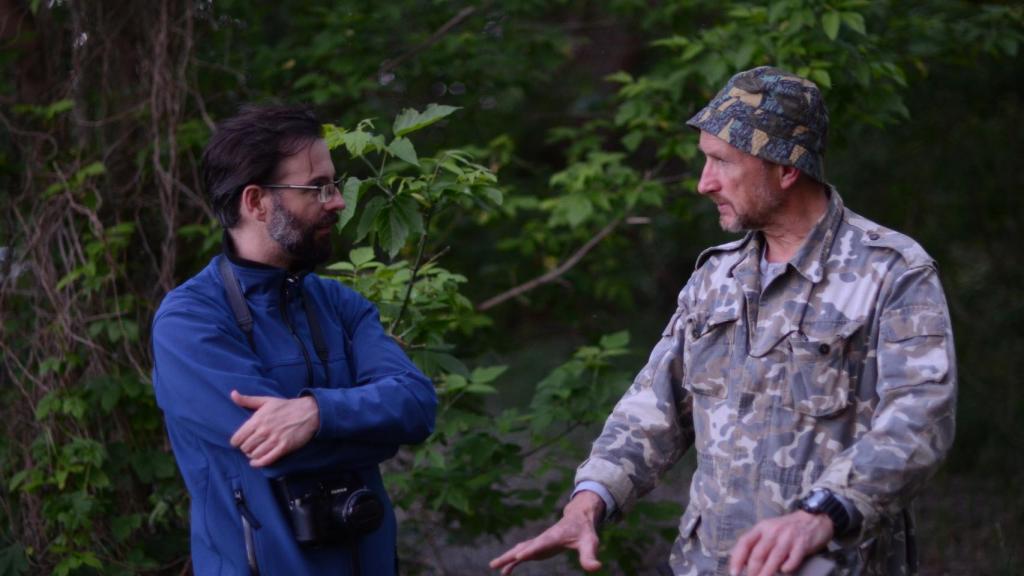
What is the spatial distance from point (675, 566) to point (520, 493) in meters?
2.39

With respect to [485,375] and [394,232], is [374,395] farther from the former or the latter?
[485,375]

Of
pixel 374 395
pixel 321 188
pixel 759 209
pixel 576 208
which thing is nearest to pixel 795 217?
pixel 759 209

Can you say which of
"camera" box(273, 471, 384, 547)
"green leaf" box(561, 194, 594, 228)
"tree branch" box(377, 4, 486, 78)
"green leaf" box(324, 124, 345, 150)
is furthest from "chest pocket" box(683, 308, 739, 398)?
"tree branch" box(377, 4, 486, 78)

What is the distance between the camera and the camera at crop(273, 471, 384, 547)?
2.80 m

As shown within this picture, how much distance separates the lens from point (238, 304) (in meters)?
2.96

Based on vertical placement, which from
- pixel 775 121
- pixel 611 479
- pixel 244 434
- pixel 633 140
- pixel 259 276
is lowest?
pixel 633 140

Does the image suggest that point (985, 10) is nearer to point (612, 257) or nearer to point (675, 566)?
point (612, 257)

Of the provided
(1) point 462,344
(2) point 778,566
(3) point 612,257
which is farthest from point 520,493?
(2) point 778,566

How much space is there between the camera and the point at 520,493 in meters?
5.14

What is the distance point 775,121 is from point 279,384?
127cm

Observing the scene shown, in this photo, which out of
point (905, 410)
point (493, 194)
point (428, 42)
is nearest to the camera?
point (905, 410)

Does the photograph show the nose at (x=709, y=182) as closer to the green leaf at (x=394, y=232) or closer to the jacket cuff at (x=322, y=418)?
the jacket cuff at (x=322, y=418)

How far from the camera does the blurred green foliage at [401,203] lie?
4.78m

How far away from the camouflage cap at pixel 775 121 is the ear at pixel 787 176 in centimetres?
3
